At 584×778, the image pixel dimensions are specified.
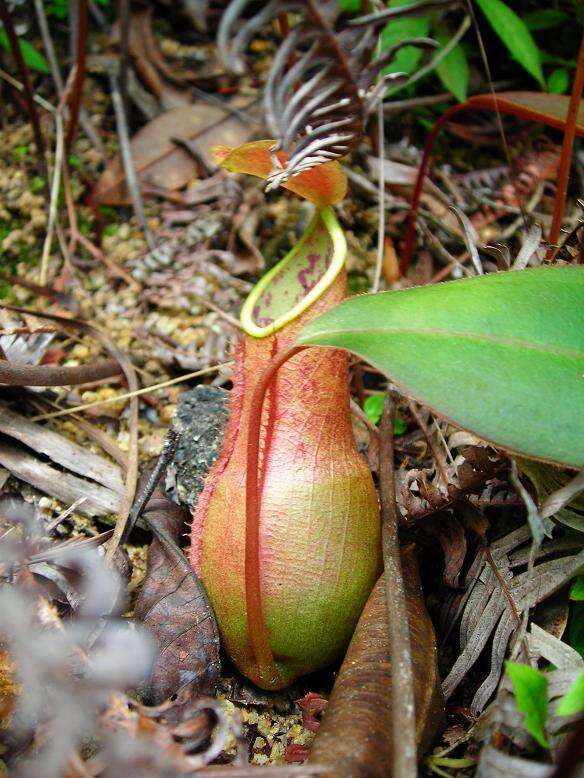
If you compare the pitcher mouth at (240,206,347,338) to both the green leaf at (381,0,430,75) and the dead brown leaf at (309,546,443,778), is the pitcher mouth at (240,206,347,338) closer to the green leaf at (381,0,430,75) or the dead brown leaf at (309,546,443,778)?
the dead brown leaf at (309,546,443,778)

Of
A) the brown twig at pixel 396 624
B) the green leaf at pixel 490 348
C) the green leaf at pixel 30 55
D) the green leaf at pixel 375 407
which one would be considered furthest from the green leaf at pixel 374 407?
the green leaf at pixel 30 55

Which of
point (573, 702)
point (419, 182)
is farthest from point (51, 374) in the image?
→ point (573, 702)

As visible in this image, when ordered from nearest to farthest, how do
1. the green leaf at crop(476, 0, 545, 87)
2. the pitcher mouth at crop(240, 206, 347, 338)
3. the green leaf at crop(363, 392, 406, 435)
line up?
A: the pitcher mouth at crop(240, 206, 347, 338), the green leaf at crop(363, 392, 406, 435), the green leaf at crop(476, 0, 545, 87)

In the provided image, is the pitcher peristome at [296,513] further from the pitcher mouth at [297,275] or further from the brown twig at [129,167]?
the brown twig at [129,167]

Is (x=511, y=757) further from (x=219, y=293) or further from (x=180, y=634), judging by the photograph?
(x=219, y=293)

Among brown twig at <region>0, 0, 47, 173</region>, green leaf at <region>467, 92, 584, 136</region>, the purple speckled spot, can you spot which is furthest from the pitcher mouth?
brown twig at <region>0, 0, 47, 173</region>

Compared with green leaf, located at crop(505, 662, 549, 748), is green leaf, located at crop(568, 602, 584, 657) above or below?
below
